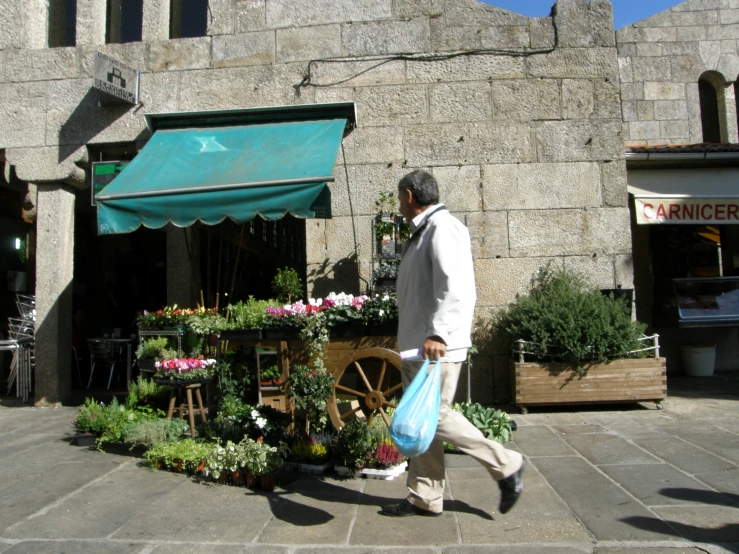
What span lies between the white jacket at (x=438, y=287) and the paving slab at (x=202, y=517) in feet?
4.42

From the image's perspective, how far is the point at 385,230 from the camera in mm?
6645

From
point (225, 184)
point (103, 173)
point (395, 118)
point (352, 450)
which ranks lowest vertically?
point (352, 450)

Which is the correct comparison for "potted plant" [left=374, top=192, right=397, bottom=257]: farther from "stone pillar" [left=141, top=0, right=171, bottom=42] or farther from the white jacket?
"stone pillar" [left=141, top=0, right=171, bottom=42]

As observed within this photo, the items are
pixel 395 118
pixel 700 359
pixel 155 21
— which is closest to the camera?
pixel 395 118

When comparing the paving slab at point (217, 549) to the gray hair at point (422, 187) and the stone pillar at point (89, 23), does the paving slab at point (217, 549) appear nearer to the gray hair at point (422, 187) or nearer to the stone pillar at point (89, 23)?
the gray hair at point (422, 187)

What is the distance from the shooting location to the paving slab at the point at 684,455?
4.25 metres

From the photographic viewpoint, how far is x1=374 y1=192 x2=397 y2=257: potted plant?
6.62 m

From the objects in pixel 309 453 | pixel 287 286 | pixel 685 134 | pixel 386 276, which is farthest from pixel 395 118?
pixel 685 134

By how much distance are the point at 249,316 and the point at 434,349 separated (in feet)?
8.75

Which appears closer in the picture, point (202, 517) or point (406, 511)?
point (406, 511)

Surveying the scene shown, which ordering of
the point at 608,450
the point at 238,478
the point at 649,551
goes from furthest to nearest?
the point at 608,450 → the point at 238,478 → the point at 649,551

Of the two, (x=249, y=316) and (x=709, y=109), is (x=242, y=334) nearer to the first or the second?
(x=249, y=316)

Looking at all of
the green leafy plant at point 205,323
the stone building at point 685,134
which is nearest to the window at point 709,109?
the stone building at point 685,134

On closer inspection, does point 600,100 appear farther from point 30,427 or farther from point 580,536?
point 30,427
